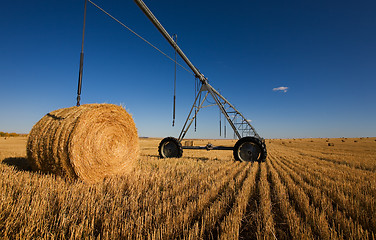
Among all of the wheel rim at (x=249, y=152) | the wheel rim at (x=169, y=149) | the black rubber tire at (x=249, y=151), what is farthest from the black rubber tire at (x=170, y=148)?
the wheel rim at (x=249, y=152)

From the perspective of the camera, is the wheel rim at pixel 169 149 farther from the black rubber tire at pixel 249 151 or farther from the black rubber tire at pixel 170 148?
the black rubber tire at pixel 249 151

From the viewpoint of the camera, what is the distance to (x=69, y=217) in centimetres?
203

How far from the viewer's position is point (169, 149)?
9453mm

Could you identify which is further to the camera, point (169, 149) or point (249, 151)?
point (169, 149)

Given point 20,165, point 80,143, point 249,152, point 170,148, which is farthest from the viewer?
point 170,148

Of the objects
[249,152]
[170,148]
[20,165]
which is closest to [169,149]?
[170,148]

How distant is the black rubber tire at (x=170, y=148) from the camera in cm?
918

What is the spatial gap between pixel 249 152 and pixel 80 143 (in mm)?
6757

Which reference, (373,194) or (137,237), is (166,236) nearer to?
(137,237)

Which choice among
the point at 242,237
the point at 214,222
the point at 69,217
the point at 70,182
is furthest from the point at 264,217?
the point at 70,182

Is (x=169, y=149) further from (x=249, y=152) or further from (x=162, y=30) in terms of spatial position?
(x=162, y=30)

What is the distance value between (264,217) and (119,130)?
4.57m

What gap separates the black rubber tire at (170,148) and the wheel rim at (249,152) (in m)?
3.15

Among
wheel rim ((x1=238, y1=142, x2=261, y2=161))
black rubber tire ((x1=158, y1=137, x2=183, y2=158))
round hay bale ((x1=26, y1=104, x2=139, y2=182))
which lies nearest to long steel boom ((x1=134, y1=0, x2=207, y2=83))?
round hay bale ((x1=26, y1=104, x2=139, y2=182))
